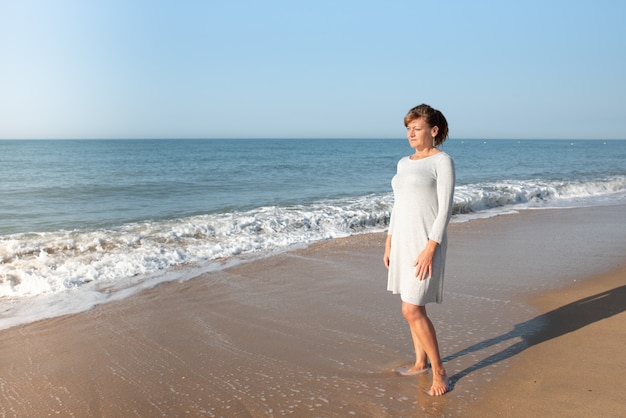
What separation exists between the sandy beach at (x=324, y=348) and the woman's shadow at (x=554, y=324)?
0.05 feet

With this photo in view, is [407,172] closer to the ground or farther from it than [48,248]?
farther from it

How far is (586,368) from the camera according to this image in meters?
3.92

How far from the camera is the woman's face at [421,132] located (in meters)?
3.51

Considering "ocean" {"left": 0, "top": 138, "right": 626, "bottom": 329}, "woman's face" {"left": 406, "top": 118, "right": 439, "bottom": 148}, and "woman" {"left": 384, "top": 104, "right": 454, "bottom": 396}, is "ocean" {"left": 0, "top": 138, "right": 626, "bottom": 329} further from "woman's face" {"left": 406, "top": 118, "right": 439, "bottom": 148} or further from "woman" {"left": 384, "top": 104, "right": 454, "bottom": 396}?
"woman's face" {"left": 406, "top": 118, "right": 439, "bottom": 148}

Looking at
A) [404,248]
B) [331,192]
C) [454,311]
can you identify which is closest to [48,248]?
[454,311]

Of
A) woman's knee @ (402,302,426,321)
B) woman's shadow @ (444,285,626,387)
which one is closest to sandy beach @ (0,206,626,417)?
woman's shadow @ (444,285,626,387)

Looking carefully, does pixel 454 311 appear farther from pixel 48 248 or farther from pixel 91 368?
pixel 48 248

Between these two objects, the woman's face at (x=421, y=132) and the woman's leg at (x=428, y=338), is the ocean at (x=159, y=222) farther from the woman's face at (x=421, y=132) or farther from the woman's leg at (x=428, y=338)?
the woman's face at (x=421, y=132)

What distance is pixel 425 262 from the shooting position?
3406mm

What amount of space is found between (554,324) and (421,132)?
2606 millimetres

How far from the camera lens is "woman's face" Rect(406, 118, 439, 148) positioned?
351 centimetres

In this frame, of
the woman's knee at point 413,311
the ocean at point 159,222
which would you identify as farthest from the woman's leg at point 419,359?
the ocean at point 159,222

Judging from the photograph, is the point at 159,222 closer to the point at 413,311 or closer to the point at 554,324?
the point at 554,324

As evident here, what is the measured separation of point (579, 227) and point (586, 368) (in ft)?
24.9
